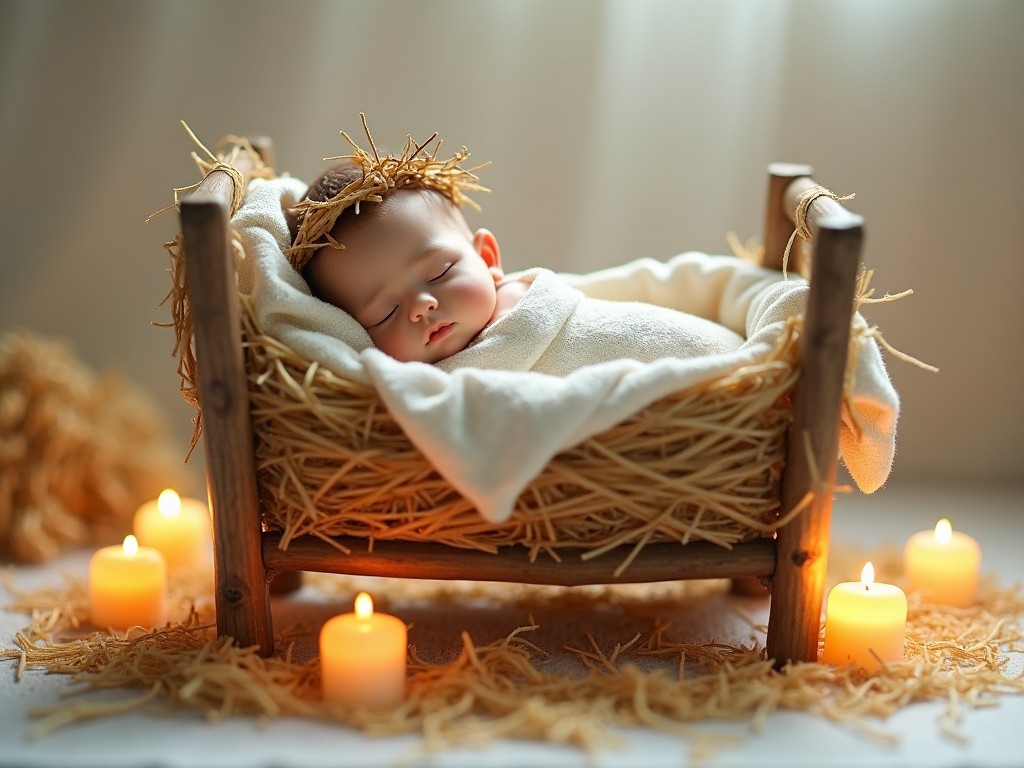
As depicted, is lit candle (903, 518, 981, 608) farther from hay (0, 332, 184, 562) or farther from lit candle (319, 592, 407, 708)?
hay (0, 332, 184, 562)

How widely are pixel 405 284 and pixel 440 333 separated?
8 centimetres

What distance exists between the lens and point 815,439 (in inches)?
51.3

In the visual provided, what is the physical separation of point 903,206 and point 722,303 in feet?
2.55

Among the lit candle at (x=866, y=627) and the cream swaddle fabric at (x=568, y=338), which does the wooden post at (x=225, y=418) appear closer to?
the cream swaddle fabric at (x=568, y=338)

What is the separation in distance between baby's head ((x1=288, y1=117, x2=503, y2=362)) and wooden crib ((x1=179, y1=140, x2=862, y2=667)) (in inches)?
5.7

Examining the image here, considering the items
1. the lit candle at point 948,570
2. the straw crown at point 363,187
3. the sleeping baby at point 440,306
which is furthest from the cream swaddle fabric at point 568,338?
the lit candle at point 948,570

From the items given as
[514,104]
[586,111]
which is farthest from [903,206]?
[514,104]

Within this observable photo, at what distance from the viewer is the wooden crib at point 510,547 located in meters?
1.25

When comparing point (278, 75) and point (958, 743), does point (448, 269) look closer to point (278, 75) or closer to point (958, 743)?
point (958, 743)

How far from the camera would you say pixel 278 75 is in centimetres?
230

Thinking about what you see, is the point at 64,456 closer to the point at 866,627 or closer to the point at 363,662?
the point at 363,662

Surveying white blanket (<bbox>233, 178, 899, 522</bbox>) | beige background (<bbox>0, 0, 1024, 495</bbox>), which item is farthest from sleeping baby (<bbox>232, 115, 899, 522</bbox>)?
beige background (<bbox>0, 0, 1024, 495</bbox>)

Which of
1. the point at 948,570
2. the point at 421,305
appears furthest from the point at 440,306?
the point at 948,570

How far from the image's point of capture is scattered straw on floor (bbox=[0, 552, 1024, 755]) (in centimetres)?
123
